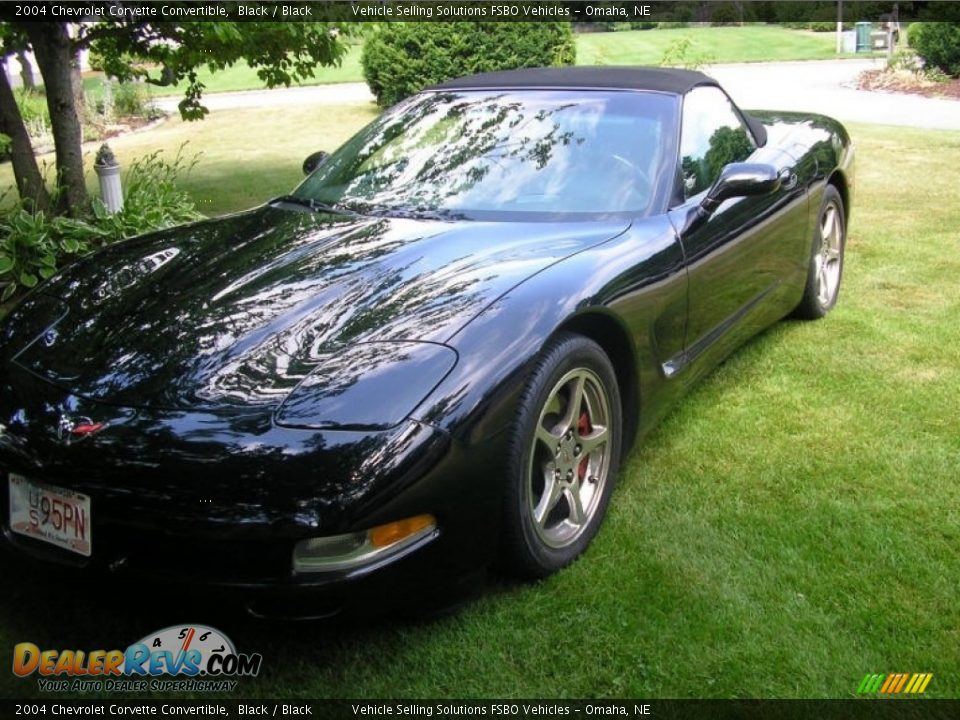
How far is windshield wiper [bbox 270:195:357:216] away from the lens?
3518mm

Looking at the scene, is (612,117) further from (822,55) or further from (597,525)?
(822,55)

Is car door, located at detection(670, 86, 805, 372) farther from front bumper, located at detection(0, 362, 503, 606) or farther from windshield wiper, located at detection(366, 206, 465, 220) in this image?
front bumper, located at detection(0, 362, 503, 606)

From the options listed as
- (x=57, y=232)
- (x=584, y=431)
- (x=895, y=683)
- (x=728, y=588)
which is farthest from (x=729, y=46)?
(x=895, y=683)

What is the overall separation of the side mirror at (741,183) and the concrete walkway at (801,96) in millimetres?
9615

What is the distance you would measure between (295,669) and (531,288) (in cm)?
118

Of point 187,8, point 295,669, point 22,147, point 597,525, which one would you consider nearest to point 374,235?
point 597,525

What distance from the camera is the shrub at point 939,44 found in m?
16.0

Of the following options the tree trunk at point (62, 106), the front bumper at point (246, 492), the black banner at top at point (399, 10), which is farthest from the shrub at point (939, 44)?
the front bumper at point (246, 492)

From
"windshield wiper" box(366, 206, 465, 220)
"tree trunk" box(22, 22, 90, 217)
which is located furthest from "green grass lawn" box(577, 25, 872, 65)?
"windshield wiper" box(366, 206, 465, 220)

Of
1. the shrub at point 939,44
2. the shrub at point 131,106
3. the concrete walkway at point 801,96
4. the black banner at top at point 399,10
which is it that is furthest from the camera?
the shrub at point 131,106

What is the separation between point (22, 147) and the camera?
6570 millimetres

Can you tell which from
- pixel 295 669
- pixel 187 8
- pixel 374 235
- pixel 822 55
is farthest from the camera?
pixel 822 55

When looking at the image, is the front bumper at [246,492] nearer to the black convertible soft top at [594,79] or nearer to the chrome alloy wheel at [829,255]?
the black convertible soft top at [594,79]

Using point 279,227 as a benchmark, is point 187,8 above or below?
above
